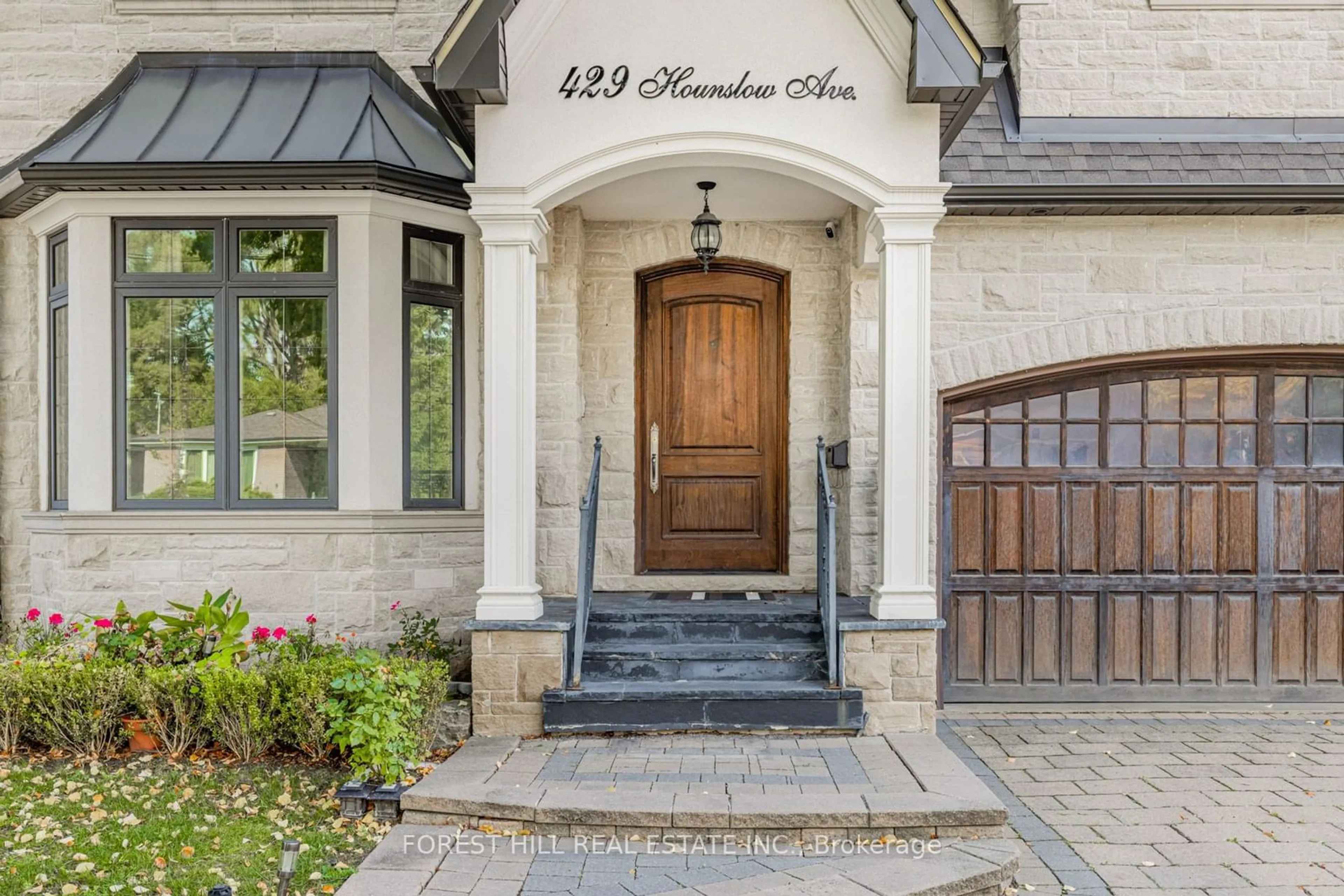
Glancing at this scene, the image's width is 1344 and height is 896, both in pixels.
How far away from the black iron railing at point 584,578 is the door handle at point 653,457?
3.48ft

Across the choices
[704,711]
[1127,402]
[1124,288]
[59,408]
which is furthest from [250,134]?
[1127,402]

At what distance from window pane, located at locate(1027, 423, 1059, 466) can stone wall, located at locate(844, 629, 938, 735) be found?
77.8 inches

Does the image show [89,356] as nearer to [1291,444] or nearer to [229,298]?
[229,298]

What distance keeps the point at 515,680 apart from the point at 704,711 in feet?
3.50

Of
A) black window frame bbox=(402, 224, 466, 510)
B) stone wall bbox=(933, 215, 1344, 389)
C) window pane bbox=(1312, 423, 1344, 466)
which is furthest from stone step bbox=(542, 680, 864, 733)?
window pane bbox=(1312, 423, 1344, 466)

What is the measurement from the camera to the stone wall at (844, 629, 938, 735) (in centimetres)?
538

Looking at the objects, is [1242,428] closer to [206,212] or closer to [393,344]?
[393,344]

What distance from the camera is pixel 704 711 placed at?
529cm

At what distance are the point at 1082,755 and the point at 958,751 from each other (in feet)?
2.28

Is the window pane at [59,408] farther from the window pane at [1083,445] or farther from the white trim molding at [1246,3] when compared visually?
the white trim molding at [1246,3]

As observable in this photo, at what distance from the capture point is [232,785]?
4750 millimetres

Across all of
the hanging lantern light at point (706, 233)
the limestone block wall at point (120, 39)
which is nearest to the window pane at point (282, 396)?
the limestone block wall at point (120, 39)

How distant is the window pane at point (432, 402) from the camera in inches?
252

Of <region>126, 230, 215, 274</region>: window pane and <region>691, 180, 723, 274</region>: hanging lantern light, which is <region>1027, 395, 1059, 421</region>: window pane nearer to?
<region>691, 180, 723, 274</region>: hanging lantern light
